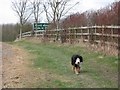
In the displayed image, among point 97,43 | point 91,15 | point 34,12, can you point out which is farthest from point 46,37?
point 34,12

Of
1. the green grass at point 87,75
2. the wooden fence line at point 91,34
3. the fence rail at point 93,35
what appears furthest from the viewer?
the wooden fence line at point 91,34

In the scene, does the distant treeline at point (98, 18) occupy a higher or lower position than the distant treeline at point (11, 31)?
higher

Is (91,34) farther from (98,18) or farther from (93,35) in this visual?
(98,18)

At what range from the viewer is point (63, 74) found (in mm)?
12016

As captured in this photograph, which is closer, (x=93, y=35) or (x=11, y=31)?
(x=93, y=35)

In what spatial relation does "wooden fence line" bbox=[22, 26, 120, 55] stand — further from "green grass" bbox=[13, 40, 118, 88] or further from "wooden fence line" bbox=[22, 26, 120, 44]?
"green grass" bbox=[13, 40, 118, 88]

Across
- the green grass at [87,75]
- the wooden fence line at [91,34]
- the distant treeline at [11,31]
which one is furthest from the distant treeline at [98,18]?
the distant treeline at [11,31]

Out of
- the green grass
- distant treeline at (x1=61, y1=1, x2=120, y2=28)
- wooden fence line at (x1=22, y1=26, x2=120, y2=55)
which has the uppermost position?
distant treeline at (x1=61, y1=1, x2=120, y2=28)

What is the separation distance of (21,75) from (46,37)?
24729 millimetres

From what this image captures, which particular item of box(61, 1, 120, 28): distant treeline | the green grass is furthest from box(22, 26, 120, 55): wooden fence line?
the green grass

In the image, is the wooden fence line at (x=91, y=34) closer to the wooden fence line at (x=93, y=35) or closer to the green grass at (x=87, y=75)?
the wooden fence line at (x=93, y=35)

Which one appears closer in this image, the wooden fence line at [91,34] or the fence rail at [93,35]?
the fence rail at [93,35]

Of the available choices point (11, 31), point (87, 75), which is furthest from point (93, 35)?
point (11, 31)

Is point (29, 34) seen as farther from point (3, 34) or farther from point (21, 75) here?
point (21, 75)
